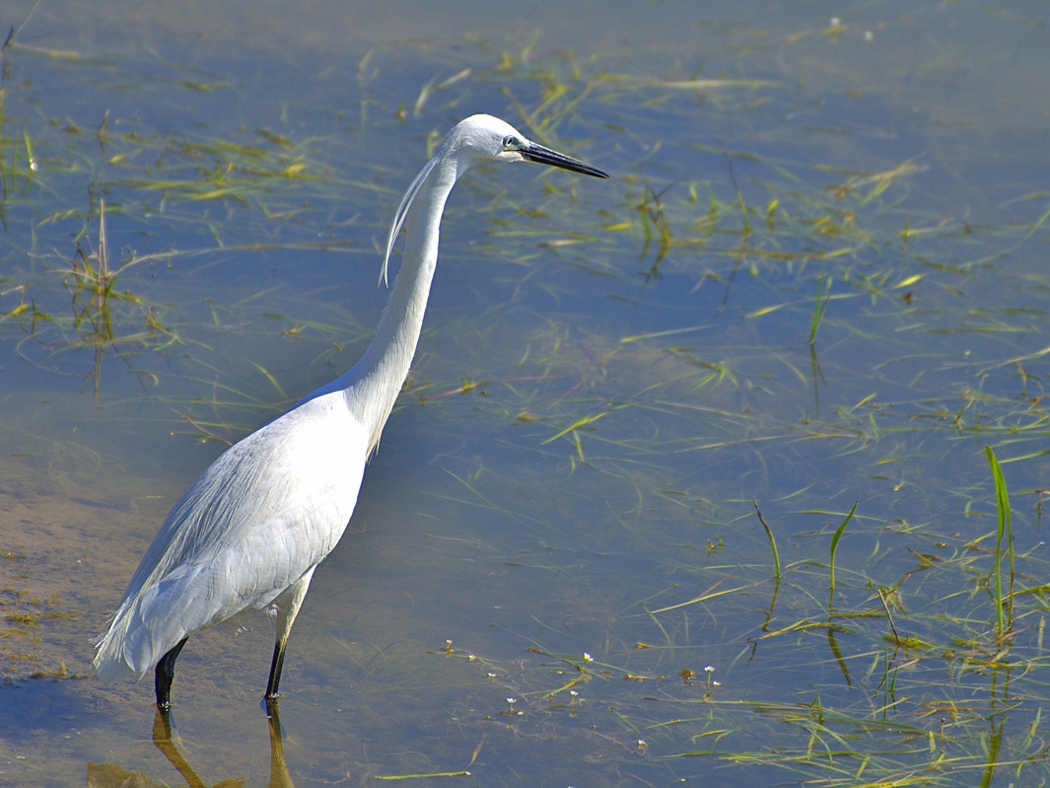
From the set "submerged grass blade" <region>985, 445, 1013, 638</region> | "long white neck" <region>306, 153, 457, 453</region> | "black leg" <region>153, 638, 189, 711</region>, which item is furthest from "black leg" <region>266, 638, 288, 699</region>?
"submerged grass blade" <region>985, 445, 1013, 638</region>

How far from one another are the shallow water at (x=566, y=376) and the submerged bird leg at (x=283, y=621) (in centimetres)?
12

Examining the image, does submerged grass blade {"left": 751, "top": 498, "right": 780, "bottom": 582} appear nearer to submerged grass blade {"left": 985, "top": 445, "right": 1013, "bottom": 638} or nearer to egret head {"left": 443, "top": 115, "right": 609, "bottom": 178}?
submerged grass blade {"left": 985, "top": 445, "right": 1013, "bottom": 638}

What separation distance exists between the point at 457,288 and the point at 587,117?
7.09 ft

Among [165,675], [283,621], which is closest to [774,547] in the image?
[283,621]

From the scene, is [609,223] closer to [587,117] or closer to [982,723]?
[587,117]

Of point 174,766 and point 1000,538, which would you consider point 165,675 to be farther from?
point 1000,538

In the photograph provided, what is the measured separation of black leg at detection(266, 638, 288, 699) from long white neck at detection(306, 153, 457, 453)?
73 cm

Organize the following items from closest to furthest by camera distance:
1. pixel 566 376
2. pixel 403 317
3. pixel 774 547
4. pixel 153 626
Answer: pixel 153 626 < pixel 403 317 < pixel 774 547 < pixel 566 376

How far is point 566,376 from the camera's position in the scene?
17.6ft

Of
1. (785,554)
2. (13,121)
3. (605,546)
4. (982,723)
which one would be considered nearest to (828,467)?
(785,554)

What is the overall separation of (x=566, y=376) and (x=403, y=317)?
1834 mm

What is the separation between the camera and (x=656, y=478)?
4.78 meters

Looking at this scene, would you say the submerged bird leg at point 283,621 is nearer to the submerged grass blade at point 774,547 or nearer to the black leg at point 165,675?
the black leg at point 165,675

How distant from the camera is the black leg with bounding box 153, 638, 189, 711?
3363 mm
